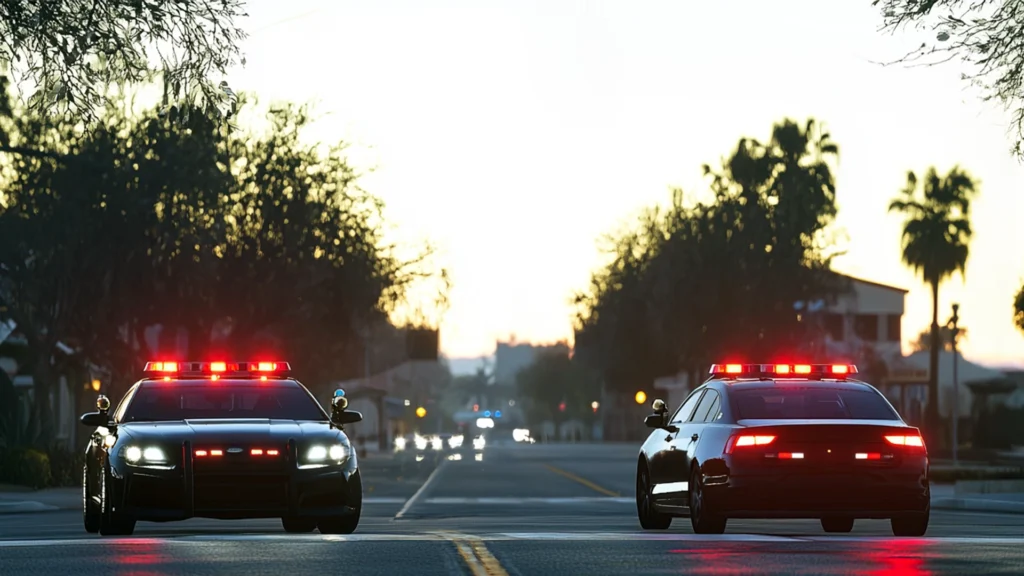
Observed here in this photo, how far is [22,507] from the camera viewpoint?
2984cm

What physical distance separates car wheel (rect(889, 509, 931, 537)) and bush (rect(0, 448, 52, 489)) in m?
23.6

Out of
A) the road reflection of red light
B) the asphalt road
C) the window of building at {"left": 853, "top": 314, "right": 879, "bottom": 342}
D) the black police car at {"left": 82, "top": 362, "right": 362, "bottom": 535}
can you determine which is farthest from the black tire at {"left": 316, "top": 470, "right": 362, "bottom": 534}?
the window of building at {"left": 853, "top": 314, "right": 879, "bottom": 342}

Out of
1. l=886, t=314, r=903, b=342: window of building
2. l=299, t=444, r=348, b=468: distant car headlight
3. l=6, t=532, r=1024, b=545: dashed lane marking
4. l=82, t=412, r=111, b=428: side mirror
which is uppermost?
l=886, t=314, r=903, b=342: window of building

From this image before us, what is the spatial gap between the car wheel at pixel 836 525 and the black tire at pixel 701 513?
10.6ft

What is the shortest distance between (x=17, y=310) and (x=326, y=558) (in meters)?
32.6

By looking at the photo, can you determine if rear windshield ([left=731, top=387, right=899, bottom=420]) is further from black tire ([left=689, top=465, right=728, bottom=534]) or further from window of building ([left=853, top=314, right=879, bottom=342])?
window of building ([left=853, top=314, right=879, bottom=342])

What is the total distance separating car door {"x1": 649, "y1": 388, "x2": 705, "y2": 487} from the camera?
1805 cm

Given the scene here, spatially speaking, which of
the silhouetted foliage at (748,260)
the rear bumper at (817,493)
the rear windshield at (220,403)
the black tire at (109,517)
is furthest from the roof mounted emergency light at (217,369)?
the silhouetted foliage at (748,260)

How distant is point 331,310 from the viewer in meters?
54.0

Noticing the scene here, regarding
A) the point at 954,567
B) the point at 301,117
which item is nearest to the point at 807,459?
the point at 954,567

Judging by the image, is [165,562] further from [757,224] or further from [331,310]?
[757,224]

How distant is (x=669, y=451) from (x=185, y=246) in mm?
28978

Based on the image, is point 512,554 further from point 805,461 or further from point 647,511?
point 647,511

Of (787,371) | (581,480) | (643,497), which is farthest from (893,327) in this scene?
(787,371)
